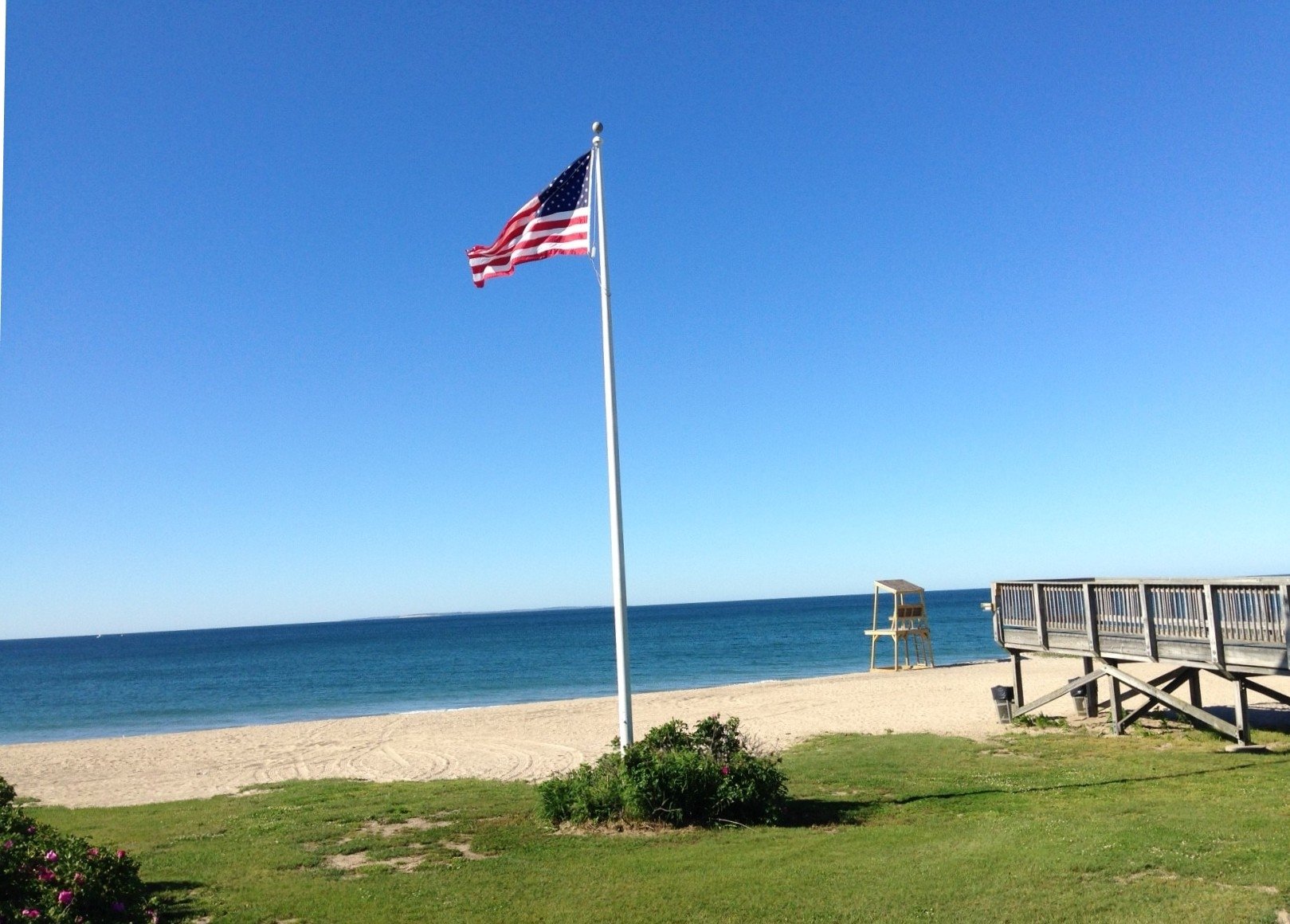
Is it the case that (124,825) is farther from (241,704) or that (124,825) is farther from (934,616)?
(934,616)

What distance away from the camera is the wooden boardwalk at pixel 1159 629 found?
1262 centimetres

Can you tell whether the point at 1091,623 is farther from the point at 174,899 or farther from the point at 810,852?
the point at 174,899

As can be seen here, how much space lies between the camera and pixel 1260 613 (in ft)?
41.3

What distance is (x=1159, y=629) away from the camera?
14508mm

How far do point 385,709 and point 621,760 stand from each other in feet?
89.5

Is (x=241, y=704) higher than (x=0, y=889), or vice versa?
(x=0, y=889)

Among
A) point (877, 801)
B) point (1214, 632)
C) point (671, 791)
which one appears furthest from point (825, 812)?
point (1214, 632)

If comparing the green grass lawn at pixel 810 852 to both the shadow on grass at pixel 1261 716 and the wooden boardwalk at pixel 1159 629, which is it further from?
the shadow on grass at pixel 1261 716

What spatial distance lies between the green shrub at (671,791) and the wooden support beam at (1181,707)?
780 cm

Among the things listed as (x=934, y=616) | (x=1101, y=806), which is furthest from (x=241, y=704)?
(x=934, y=616)

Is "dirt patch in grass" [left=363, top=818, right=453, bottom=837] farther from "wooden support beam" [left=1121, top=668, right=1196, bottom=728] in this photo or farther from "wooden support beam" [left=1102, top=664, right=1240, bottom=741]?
"wooden support beam" [left=1121, top=668, right=1196, bottom=728]

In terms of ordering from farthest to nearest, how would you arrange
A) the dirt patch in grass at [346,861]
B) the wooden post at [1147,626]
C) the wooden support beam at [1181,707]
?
the wooden post at [1147,626], the wooden support beam at [1181,707], the dirt patch in grass at [346,861]

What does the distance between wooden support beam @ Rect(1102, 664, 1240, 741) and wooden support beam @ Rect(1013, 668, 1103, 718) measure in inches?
18.7

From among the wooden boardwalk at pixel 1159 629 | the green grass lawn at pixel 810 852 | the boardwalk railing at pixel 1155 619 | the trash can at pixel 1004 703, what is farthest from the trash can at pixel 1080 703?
the green grass lawn at pixel 810 852
